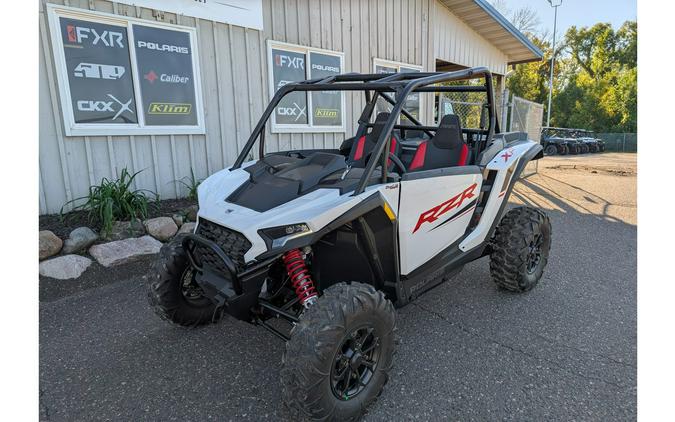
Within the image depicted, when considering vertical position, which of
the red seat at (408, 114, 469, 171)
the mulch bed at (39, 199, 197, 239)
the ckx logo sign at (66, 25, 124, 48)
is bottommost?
the mulch bed at (39, 199, 197, 239)

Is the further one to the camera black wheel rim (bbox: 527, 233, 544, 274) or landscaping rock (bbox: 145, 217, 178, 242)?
landscaping rock (bbox: 145, 217, 178, 242)

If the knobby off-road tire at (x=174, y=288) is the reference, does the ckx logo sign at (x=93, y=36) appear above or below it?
above

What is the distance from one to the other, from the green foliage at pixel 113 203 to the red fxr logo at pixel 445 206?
3.39 meters

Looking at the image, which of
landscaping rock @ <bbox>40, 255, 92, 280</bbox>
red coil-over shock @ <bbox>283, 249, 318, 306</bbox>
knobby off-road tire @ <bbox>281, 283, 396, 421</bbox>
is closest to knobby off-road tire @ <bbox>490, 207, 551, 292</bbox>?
knobby off-road tire @ <bbox>281, 283, 396, 421</bbox>

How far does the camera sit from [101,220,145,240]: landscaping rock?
4.33 m

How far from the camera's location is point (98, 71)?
4645mm

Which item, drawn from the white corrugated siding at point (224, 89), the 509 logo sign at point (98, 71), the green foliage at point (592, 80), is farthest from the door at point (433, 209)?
the green foliage at point (592, 80)

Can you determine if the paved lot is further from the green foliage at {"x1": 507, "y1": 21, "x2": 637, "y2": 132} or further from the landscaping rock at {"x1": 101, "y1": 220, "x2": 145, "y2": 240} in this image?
the green foliage at {"x1": 507, "y1": 21, "x2": 637, "y2": 132}

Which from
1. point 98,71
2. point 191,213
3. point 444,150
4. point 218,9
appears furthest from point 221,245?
point 218,9

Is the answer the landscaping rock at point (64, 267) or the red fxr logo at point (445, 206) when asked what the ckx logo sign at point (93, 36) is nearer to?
the landscaping rock at point (64, 267)

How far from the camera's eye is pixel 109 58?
471 cm

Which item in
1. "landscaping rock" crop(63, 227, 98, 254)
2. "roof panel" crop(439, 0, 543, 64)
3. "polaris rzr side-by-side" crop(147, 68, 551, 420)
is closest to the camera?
"polaris rzr side-by-side" crop(147, 68, 551, 420)

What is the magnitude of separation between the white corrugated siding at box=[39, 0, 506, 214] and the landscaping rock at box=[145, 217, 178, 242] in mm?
847

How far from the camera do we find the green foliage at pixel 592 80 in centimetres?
3228
